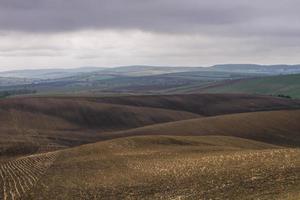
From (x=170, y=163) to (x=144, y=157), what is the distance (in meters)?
6.18

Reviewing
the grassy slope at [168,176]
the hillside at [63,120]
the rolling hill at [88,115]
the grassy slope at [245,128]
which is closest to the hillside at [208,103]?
the rolling hill at [88,115]

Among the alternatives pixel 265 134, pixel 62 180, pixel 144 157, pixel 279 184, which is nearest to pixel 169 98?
pixel 265 134

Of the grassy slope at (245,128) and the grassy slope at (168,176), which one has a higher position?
the grassy slope at (168,176)

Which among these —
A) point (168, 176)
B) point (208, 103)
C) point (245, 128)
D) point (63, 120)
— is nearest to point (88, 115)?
point (63, 120)

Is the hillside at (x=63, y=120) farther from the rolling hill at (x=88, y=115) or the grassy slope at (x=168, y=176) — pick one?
the grassy slope at (x=168, y=176)

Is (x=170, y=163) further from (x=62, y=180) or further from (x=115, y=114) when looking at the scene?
(x=115, y=114)

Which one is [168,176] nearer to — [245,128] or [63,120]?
[245,128]

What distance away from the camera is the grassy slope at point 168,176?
2336 cm

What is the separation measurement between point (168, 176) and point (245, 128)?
47.4 m

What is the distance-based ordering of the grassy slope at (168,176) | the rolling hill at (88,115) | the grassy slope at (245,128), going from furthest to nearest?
the grassy slope at (245,128)
the rolling hill at (88,115)
the grassy slope at (168,176)

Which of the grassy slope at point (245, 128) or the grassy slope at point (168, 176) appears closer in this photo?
the grassy slope at point (168, 176)

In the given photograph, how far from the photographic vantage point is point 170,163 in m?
37.9

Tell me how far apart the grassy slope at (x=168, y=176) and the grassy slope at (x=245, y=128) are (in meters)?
24.4

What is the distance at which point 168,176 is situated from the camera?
102ft
